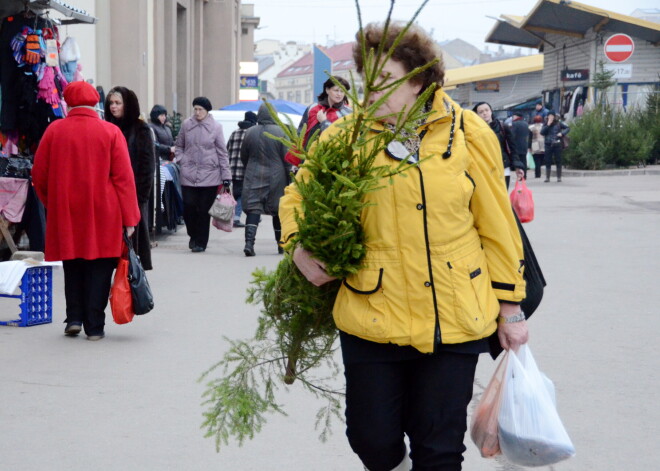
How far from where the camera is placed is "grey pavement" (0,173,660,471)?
4.79 metres

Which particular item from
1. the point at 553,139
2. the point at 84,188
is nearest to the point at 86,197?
the point at 84,188

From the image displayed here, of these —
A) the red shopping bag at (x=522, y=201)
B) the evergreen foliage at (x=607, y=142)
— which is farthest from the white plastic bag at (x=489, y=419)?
the evergreen foliage at (x=607, y=142)

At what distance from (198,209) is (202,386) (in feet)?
23.3

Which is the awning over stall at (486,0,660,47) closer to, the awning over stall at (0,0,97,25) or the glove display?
the awning over stall at (0,0,97,25)

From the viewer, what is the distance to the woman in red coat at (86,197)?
7.11 m

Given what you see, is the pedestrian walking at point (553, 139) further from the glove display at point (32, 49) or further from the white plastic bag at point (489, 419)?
the white plastic bag at point (489, 419)

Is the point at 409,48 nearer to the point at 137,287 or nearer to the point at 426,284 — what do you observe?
the point at 426,284

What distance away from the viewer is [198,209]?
42.8 ft

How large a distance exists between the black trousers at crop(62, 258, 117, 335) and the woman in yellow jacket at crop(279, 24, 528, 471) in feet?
13.5

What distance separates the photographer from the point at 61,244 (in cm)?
707

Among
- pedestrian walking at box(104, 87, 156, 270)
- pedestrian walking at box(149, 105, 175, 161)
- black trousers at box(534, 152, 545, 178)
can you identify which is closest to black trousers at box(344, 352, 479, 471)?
pedestrian walking at box(104, 87, 156, 270)

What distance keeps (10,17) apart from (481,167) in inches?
296

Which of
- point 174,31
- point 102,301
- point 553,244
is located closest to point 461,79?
point 174,31

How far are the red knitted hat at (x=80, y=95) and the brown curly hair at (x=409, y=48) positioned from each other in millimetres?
4243
